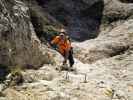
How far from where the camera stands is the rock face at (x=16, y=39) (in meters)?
14.2

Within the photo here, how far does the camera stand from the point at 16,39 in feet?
49.2

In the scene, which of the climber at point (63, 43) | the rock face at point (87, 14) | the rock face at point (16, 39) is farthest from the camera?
the rock face at point (87, 14)

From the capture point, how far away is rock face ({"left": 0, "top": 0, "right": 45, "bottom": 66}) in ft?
46.7

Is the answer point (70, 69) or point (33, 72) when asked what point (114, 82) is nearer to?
point (70, 69)

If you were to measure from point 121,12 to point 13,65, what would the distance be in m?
18.2

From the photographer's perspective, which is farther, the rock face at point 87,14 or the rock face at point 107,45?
the rock face at point 87,14

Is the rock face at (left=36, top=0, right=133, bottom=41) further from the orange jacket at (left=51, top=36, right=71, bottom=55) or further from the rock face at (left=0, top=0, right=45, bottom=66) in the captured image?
the rock face at (left=0, top=0, right=45, bottom=66)

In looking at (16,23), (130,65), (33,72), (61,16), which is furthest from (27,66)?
(61,16)

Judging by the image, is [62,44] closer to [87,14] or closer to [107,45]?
[107,45]

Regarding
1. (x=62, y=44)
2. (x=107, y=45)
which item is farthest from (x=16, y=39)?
(x=107, y=45)

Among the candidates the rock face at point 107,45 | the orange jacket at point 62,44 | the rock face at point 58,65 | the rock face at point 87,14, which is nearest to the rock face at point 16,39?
the rock face at point 58,65

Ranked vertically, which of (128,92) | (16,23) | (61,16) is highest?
(61,16)

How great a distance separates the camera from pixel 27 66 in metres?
15.5

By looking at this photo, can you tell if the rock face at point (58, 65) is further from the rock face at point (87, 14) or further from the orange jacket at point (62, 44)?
the rock face at point (87, 14)
